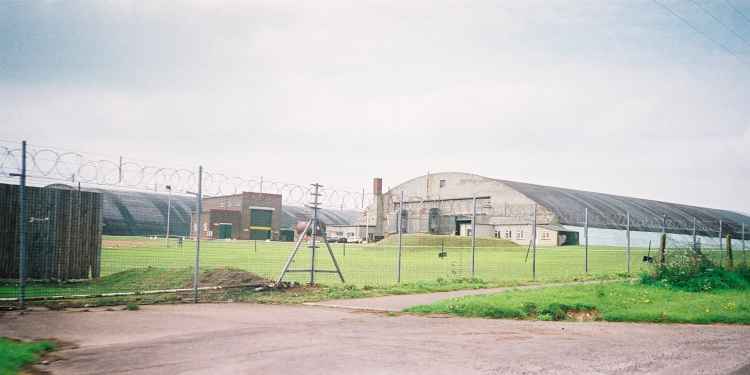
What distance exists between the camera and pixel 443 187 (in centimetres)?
7331

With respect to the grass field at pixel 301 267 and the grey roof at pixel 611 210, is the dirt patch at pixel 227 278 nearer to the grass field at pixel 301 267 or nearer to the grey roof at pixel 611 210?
the grass field at pixel 301 267

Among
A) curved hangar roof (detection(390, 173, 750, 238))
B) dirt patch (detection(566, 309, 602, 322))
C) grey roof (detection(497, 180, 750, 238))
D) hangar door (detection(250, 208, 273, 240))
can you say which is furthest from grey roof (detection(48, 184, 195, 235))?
dirt patch (detection(566, 309, 602, 322))

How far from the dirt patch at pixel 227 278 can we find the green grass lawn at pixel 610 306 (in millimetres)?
5660

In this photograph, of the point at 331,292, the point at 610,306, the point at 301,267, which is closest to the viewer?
the point at 610,306

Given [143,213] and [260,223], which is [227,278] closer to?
[260,223]

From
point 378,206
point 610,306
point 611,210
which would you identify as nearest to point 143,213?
point 378,206

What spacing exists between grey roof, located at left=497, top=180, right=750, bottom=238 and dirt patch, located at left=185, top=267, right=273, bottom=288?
5036 cm

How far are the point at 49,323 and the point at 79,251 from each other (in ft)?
26.2

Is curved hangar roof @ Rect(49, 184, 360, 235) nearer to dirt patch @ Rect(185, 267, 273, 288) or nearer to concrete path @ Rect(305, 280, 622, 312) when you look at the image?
dirt patch @ Rect(185, 267, 273, 288)

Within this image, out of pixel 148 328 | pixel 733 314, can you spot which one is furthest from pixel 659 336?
pixel 148 328

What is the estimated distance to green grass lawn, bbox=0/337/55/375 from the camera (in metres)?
6.65

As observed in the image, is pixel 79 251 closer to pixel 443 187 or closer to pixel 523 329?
pixel 523 329

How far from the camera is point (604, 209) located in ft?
242

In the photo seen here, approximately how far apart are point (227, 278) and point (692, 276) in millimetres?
12928
